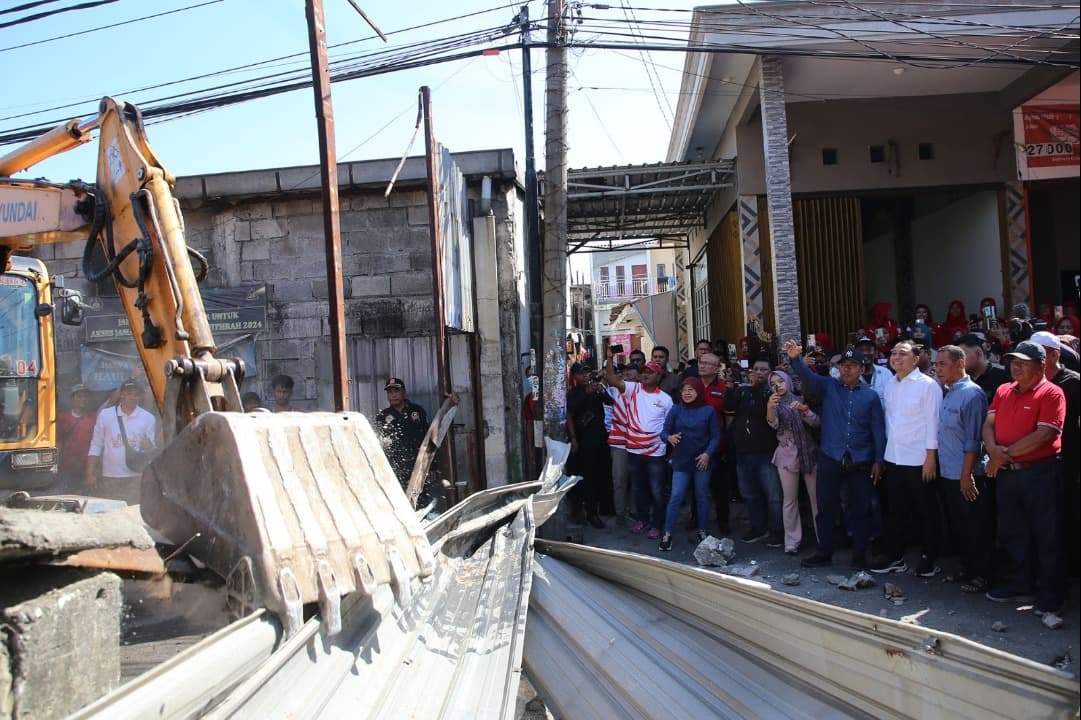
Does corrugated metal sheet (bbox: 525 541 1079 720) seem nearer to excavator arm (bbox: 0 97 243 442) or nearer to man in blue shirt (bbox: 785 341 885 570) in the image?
excavator arm (bbox: 0 97 243 442)

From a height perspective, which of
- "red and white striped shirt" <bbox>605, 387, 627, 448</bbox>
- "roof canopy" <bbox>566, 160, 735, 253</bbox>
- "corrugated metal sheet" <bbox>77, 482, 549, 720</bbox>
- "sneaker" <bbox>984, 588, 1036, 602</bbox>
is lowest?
"sneaker" <bbox>984, 588, 1036, 602</bbox>

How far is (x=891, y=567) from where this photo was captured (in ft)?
21.2

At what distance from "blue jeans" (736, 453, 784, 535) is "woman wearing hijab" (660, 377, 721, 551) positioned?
1.13 feet

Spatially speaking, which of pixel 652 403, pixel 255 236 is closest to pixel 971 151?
pixel 652 403

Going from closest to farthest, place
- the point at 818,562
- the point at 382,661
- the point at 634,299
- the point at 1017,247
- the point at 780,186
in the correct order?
1. the point at 382,661
2. the point at 818,562
3. the point at 780,186
4. the point at 1017,247
5. the point at 634,299

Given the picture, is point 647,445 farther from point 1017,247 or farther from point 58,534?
point 1017,247

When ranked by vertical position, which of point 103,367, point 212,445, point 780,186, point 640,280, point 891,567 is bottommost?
point 891,567

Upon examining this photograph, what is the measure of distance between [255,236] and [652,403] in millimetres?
5435

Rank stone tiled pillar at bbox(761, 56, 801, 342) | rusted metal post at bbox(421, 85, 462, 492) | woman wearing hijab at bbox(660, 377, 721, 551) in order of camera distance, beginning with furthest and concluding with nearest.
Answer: stone tiled pillar at bbox(761, 56, 801, 342)
rusted metal post at bbox(421, 85, 462, 492)
woman wearing hijab at bbox(660, 377, 721, 551)

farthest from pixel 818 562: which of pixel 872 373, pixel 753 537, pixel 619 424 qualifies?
pixel 619 424

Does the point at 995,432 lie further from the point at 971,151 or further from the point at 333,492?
the point at 971,151

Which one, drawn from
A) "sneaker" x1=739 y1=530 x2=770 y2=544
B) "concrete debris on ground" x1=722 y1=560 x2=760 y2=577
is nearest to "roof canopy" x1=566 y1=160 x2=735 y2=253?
"sneaker" x1=739 y1=530 x2=770 y2=544

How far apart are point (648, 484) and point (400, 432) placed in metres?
2.76

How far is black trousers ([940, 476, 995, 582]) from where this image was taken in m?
5.70
